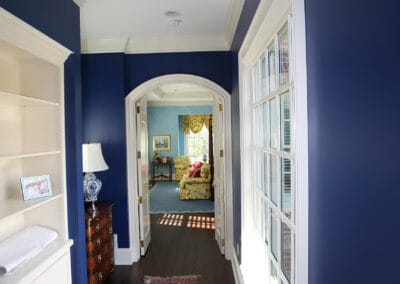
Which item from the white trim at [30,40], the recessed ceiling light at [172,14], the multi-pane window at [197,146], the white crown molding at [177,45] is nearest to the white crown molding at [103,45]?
the white crown molding at [177,45]

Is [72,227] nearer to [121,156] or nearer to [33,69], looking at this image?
[33,69]

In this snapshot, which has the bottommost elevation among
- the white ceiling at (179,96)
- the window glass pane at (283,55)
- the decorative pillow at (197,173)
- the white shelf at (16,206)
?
the decorative pillow at (197,173)

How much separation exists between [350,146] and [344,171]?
0.25ft

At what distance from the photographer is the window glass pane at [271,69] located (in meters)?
1.79

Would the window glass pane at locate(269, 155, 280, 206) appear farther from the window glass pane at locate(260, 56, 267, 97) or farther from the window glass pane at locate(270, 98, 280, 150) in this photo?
the window glass pane at locate(260, 56, 267, 97)

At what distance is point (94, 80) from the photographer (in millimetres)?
3797

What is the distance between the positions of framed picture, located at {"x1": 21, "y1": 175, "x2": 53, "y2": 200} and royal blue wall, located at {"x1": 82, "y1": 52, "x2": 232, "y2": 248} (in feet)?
5.52

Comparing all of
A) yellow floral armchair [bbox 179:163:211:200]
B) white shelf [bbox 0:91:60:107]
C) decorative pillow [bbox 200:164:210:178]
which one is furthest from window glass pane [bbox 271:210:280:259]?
decorative pillow [bbox 200:164:210:178]

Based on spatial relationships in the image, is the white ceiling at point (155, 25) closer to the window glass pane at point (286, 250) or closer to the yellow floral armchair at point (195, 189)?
the window glass pane at point (286, 250)

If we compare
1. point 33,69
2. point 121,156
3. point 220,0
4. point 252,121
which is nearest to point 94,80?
point 121,156

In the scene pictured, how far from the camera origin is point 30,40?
5.86 feet

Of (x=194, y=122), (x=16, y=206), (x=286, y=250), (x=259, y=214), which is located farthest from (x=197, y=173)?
(x=286, y=250)

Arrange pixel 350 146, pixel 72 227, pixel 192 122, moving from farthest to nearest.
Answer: pixel 192 122
pixel 72 227
pixel 350 146

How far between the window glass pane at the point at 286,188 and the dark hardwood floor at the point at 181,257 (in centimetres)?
209
